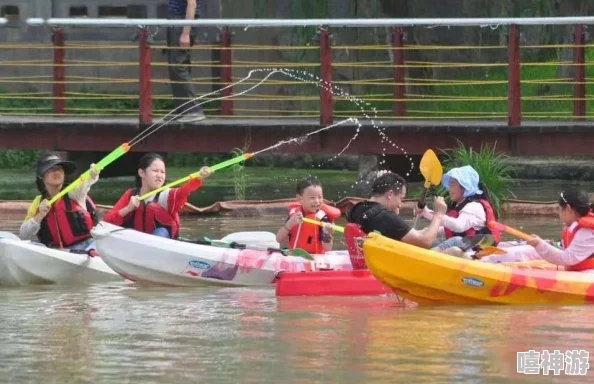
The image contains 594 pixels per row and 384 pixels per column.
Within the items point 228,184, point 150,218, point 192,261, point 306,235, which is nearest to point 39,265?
point 150,218

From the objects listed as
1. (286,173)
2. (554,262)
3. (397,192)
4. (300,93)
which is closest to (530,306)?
(554,262)

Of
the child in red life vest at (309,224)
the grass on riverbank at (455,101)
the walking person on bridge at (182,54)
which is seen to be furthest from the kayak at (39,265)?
the grass on riverbank at (455,101)

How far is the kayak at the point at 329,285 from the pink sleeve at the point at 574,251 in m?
1.04

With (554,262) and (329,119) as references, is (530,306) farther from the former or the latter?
(329,119)

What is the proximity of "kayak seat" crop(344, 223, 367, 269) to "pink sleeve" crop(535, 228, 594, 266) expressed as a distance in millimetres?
1133

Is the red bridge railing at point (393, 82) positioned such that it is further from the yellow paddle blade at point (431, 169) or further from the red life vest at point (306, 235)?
the yellow paddle blade at point (431, 169)

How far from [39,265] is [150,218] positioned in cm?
83

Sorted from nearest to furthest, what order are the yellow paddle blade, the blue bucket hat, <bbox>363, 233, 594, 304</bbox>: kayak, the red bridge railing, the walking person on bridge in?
<bbox>363, 233, 594, 304</bbox>: kayak < the yellow paddle blade < the blue bucket hat < the red bridge railing < the walking person on bridge

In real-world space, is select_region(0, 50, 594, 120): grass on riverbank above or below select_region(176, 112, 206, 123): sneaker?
below

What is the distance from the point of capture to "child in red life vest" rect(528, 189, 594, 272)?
1011 cm

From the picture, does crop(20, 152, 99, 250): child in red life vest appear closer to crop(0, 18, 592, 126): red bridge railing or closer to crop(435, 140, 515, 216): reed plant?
crop(0, 18, 592, 126): red bridge railing

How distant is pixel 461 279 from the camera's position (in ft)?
32.3

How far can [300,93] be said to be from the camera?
22.3 meters

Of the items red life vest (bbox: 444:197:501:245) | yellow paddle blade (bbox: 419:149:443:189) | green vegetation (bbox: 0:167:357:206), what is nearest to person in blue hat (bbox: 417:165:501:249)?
red life vest (bbox: 444:197:501:245)
